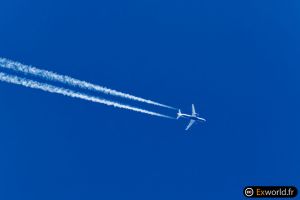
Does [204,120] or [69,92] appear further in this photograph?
[204,120]

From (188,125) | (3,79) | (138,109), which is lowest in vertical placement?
(3,79)

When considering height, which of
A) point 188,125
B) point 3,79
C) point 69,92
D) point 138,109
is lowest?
point 3,79

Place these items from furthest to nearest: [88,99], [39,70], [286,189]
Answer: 1. [286,189]
2. [88,99]
3. [39,70]

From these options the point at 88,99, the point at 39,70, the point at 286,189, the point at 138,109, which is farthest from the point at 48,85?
the point at 286,189

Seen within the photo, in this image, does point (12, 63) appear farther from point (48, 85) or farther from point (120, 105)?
point (120, 105)

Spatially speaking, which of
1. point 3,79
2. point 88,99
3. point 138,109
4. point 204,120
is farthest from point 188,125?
point 3,79

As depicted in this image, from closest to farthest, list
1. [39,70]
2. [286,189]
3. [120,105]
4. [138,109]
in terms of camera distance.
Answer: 1. [39,70]
2. [120,105]
3. [138,109]
4. [286,189]

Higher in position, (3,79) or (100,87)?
(100,87)

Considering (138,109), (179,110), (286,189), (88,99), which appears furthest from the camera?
(179,110)

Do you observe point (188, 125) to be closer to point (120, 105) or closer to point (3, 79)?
point (120, 105)
